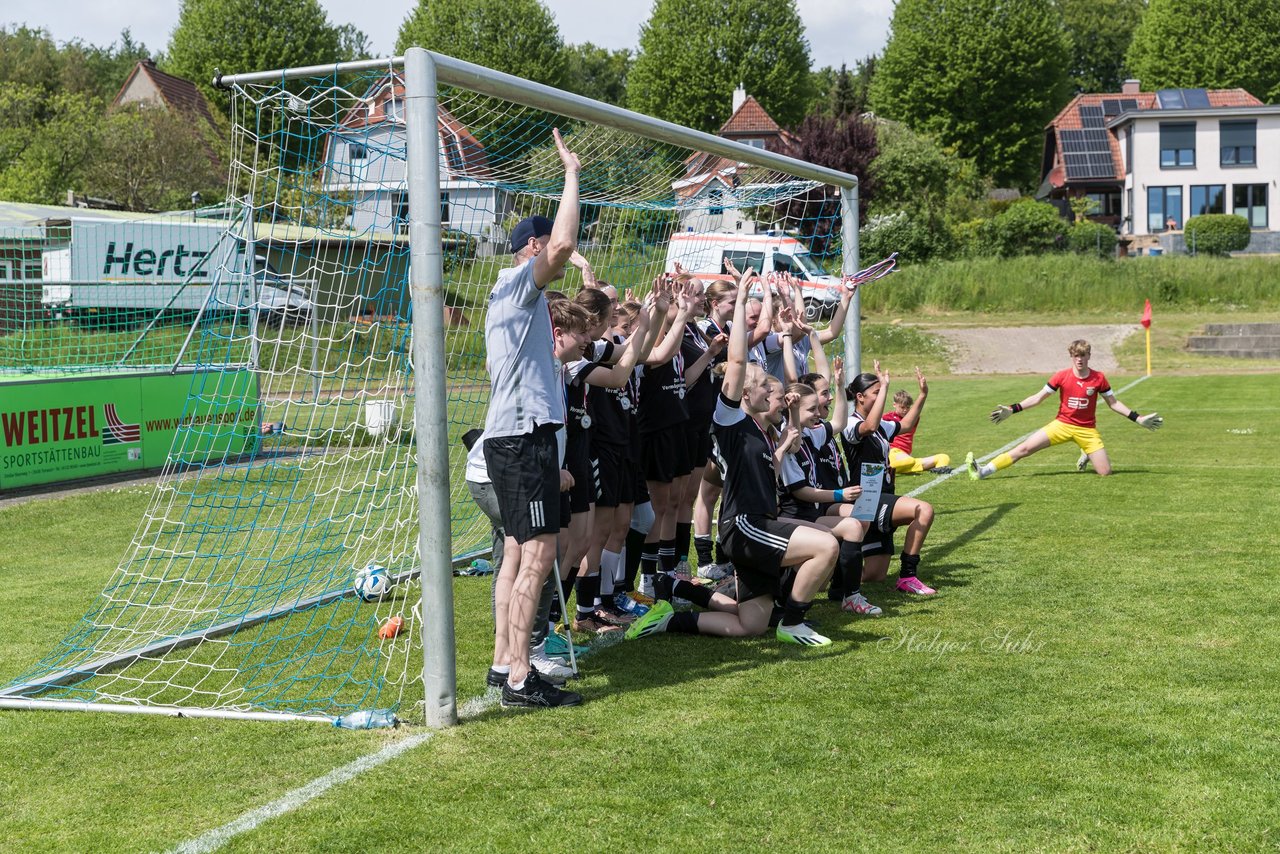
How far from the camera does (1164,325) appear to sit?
30.2m

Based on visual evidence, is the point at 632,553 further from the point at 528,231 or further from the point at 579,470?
the point at 528,231

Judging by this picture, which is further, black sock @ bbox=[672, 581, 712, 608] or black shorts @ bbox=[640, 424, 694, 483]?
black shorts @ bbox=[640, 424, 694, 483]

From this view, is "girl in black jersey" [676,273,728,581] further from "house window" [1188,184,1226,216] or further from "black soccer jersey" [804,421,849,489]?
"house window" [1188,184,1226,216]

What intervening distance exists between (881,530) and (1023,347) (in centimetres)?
2322

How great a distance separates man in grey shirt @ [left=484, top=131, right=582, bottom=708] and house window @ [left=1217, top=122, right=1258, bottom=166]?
56.0m

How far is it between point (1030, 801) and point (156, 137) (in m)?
38.0

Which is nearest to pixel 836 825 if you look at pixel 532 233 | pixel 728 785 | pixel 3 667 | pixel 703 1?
pixel 728 785

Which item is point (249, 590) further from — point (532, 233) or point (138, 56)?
point (138, 56)

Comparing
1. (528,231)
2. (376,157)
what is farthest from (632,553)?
(376,157)

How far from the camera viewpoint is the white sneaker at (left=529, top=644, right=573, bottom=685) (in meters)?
5.71

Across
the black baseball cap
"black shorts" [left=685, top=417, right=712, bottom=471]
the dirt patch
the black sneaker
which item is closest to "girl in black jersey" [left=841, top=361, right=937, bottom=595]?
"black shorts" [left=685, top=417, right=712, bottom=471]

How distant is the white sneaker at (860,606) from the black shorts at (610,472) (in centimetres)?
154

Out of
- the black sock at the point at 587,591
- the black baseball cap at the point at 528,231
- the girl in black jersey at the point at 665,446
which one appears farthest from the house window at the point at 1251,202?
the black baseball cap at the point at 528,231

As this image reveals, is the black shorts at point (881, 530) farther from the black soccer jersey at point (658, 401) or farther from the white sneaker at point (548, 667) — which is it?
the white sneaker at point (548, 667)
